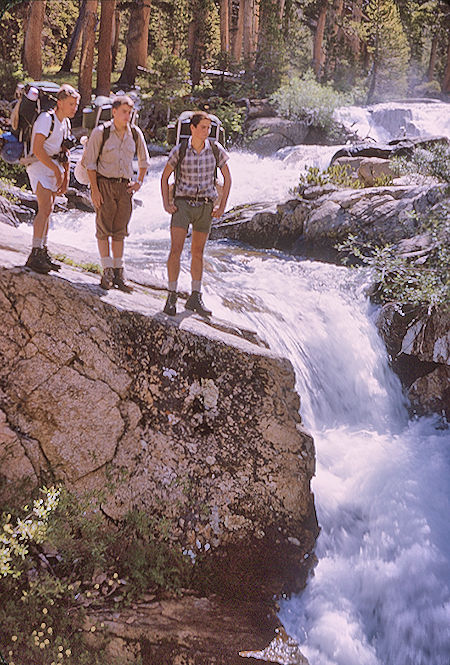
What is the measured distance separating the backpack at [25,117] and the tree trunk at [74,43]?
8707 mm

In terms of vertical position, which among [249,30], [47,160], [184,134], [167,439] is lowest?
[167,439]

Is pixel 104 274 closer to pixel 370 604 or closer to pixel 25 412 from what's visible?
pixel 25 412

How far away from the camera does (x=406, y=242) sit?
8148 millimetres

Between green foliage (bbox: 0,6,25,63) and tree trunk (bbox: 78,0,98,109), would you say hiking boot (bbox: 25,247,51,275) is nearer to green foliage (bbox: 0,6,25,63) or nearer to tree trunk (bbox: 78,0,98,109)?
green foliage (bbox: 0,6,25,63)

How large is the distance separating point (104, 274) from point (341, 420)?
3.34 metres

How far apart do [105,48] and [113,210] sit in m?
10.1

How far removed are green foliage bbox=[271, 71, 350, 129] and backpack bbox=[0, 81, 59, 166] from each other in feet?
52.3

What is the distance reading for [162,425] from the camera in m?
3.72

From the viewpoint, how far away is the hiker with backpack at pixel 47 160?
3.64 meters

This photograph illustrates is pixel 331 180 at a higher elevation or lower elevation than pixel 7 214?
higher

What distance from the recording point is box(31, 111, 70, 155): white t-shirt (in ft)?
11.8

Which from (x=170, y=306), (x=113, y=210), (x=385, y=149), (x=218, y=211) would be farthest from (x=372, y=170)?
(x=170, y=306)

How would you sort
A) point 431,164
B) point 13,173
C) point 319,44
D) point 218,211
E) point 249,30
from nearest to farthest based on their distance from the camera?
point 218,211, point 431,164, point 13,173, point 249,30, point 319,44

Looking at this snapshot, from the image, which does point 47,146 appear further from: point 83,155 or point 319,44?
point 319,44
